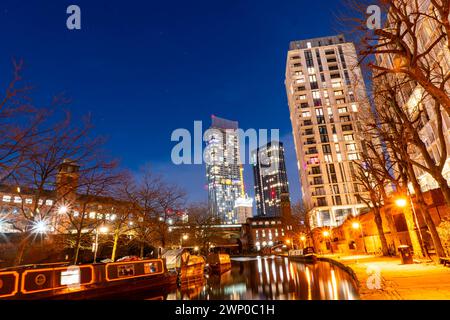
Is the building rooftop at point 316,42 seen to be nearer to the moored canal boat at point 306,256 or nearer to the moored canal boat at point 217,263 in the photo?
the moored canal boat at point 306,256

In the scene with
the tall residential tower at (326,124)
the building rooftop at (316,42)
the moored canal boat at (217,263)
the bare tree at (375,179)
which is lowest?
the moored canal boat at (217,263)

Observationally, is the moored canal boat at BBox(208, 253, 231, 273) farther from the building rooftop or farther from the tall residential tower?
the building rooftop

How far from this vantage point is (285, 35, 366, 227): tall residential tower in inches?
3000

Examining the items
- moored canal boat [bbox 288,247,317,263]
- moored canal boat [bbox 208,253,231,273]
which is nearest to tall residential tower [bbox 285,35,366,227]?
moored canal boat [bbox 288,247,317,263]

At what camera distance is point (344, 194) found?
76.3 m

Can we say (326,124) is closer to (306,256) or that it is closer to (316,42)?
(316,42)

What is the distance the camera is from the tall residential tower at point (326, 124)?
250 ft

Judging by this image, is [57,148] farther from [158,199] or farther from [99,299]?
[158,199]

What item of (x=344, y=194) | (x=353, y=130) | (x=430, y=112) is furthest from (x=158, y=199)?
(x=353, y=130)

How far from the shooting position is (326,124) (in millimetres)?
83062

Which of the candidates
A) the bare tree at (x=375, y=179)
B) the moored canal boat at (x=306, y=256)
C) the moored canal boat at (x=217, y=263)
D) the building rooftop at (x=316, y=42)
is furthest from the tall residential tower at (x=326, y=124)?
the bare tree at (x=375, y=179)

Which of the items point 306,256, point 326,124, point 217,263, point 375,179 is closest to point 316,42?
point 326,124
